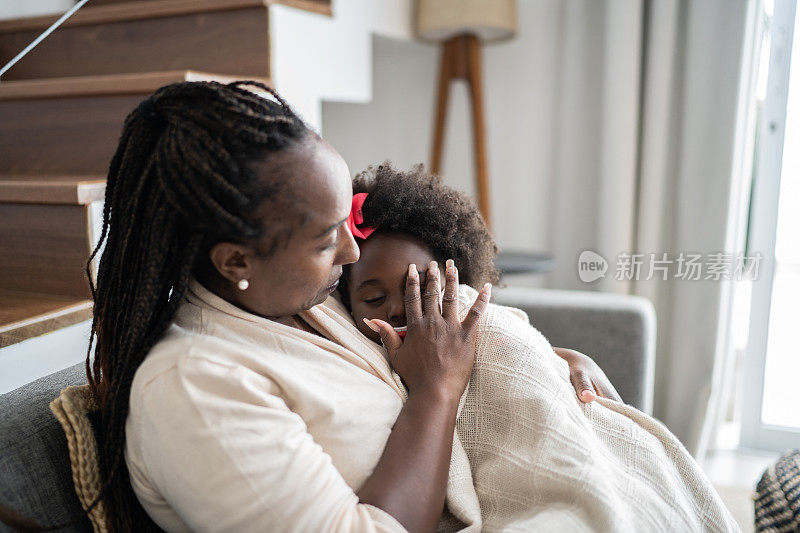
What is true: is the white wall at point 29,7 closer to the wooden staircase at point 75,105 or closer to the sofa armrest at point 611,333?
the wooden staircase at point 75,105

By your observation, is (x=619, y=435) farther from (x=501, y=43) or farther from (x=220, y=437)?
(x=501, y=43)

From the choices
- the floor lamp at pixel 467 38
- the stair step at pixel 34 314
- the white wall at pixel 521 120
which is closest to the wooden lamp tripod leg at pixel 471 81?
the floor lamp at pixel 467 38

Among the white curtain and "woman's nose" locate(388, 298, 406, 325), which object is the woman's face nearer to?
"woman's nose" locate(388, 298, 406, 325)

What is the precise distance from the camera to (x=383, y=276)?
1.12 metres

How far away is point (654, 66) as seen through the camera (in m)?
2.24

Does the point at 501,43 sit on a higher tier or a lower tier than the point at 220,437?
higher

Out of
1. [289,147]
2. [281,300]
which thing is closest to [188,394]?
[281,300]

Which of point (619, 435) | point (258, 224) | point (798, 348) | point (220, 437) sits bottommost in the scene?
point (798, 348)

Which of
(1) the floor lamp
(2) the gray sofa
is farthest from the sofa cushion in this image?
(1) the floor lamp

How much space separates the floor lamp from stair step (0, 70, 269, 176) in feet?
2.72

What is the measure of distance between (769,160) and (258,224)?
2.11m

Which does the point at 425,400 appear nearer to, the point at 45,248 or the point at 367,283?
the point at 367,283

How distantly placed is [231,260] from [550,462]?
52 cm

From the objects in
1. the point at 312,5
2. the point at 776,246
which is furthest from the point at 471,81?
the point at 776,246
